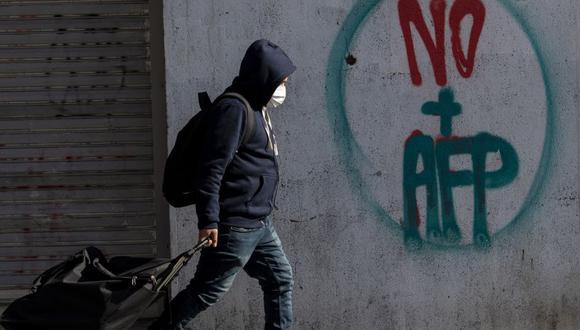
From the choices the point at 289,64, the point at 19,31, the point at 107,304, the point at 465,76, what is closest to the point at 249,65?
the point at 289,64

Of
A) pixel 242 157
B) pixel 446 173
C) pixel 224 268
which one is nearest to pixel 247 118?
pixel 242 157

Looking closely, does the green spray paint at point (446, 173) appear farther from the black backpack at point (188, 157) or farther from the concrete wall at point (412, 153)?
the black backpack at point (188, 157)

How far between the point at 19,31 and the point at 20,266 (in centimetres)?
139

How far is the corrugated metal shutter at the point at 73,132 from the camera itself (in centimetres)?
627

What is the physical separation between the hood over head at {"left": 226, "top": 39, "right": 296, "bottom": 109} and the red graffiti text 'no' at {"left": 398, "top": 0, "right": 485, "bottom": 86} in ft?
4.29

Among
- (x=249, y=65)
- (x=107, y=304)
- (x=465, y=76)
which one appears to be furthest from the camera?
(x=465, y=76)

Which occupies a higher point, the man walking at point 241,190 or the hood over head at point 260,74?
the hood over head at point 260,74

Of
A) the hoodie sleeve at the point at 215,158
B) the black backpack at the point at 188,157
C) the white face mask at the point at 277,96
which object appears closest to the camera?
the hoodie sleeve at the point at 215,158

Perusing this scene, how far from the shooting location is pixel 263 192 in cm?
488

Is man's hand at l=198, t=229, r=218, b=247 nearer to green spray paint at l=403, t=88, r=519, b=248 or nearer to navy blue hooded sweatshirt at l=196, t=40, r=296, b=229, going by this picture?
navy blue hooded sweatshirt at l=196, t=40, r=296, b=229

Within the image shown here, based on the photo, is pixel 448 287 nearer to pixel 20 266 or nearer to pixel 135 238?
pixel 135 238

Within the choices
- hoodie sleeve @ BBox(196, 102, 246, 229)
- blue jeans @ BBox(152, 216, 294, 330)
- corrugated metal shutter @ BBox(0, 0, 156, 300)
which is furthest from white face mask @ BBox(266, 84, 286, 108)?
corrugated metal shutter @ BBox(0, 0, 156, 300)

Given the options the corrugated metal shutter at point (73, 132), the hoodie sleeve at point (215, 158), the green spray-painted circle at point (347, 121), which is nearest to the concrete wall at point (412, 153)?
the green spray-painted circle at point (347, 121)

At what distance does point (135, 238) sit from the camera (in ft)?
20.8
